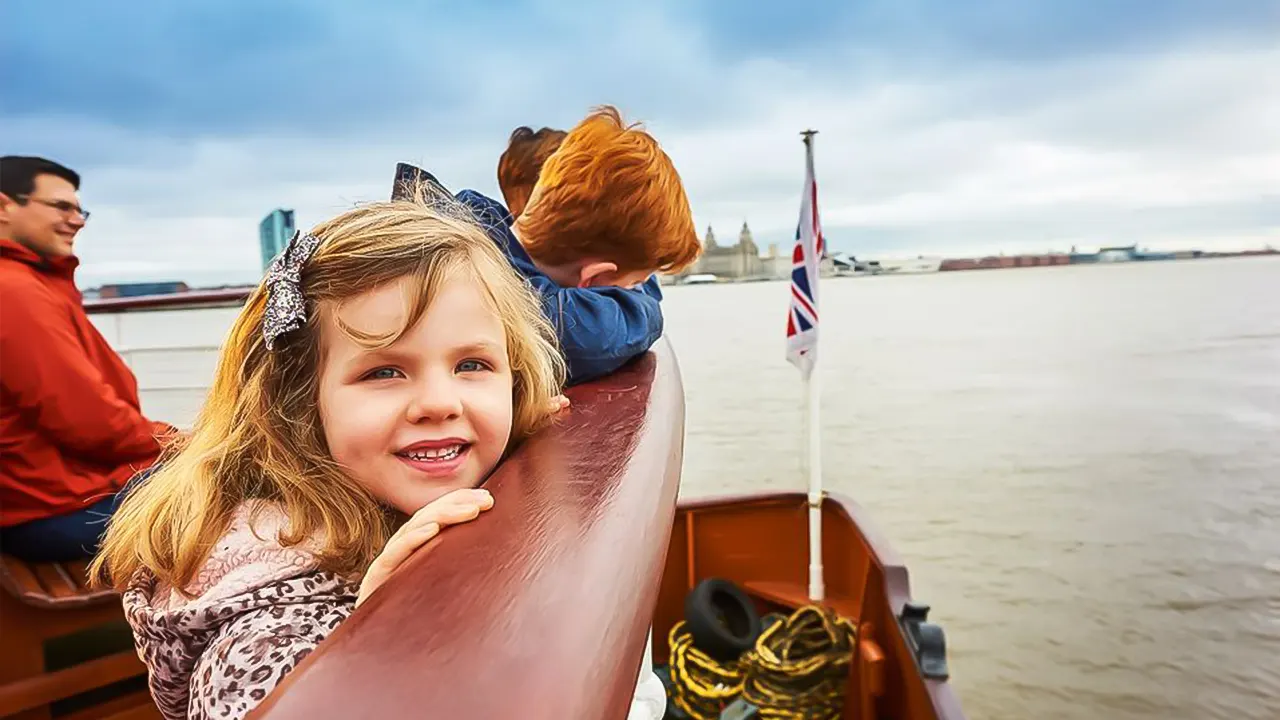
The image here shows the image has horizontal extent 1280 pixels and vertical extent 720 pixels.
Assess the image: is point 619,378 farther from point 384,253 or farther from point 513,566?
point 513,566

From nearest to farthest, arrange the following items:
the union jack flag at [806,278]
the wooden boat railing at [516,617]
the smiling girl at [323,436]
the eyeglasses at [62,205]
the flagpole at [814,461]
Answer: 1. the wooden boat railing at [516,617]
2. the smiling girl at [323,436]
3. the eyeglasses at [62,205]
4. the flagpole at [814,461]
5. the union jack flag at [806,278]

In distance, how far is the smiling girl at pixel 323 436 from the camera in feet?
3.21

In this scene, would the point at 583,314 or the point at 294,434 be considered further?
the point at 583,314

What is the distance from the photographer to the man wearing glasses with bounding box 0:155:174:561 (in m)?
2.78

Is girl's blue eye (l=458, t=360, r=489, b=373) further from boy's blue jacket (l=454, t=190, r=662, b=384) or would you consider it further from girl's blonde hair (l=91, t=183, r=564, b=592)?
boy's blue jacket (l=454, t=190, r=662, b=384)

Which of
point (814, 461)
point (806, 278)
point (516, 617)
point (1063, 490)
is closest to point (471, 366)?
point (516, 617)

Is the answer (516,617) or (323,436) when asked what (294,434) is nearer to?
(323,436)

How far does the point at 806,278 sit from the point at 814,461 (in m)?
1.19

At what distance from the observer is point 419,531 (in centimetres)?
85

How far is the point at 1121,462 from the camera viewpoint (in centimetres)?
2000

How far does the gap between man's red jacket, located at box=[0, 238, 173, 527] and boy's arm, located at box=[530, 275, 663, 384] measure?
4.88ft

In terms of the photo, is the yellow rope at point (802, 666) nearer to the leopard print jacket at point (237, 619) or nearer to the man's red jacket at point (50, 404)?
the man's red jacket at point (50, 404)

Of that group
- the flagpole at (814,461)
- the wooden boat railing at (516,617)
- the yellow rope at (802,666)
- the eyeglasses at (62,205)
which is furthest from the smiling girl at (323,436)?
the flagpole at (814,461)

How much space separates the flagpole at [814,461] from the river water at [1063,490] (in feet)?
15.4
